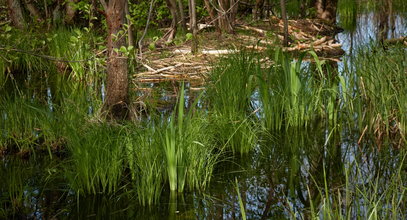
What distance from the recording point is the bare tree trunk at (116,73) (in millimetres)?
6035

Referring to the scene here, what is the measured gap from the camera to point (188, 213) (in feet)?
14.3

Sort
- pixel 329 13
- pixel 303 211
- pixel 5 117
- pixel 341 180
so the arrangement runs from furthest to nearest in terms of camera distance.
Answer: pixel 329 13 < pixel 5 117 < pixel 341 180 < pixel 303 211

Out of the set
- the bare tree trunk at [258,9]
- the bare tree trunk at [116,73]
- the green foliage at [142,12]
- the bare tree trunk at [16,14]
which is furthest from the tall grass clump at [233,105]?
the bare tree trunk at [258,9]

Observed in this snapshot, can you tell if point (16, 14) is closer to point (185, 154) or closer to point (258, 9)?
point (258, 9)

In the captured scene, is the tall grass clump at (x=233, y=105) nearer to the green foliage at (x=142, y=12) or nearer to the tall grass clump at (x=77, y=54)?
the tall grass clump at (x=77, y=54)

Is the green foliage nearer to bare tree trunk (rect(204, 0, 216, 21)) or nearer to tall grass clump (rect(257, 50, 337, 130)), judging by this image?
bare tree trunk (rect(204, 0, 216, 21))

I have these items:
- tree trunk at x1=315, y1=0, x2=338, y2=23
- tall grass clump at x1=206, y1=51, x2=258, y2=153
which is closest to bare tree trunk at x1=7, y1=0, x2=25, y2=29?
tall grass clump at x1=206, y1=51, x2=258, y2=153

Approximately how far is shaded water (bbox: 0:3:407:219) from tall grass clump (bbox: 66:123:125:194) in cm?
10

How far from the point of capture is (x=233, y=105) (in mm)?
6148

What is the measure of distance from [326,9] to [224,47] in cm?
512

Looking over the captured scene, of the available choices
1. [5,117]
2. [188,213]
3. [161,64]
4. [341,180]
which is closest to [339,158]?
[341,180]

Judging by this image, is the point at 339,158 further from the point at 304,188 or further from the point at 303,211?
the point at 303,211

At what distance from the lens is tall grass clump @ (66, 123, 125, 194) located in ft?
15.4

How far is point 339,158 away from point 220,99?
1.34 metres
